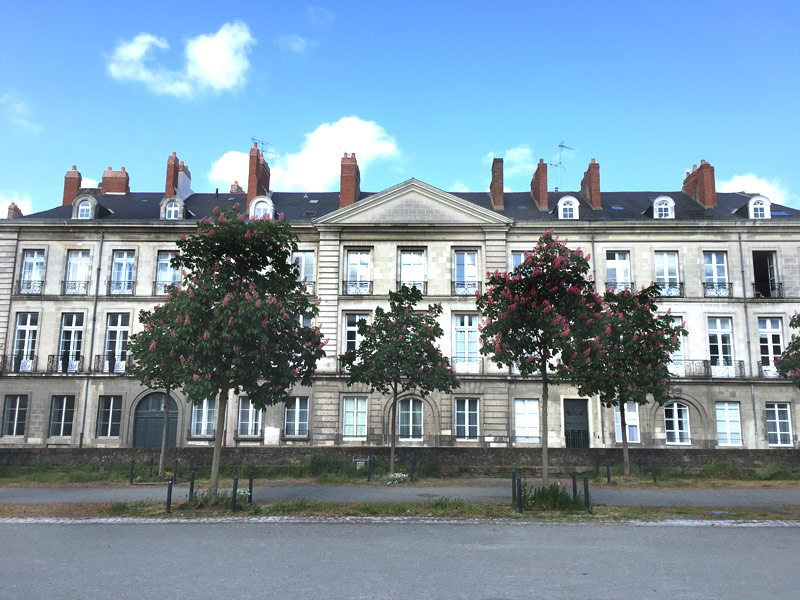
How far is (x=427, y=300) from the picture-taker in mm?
26969

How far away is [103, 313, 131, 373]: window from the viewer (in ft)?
89.3

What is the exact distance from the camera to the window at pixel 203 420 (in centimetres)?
2681

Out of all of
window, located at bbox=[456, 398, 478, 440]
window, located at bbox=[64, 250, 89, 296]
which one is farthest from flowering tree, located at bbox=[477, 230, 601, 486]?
window, located at bbox=[64, 250, 89, 296]

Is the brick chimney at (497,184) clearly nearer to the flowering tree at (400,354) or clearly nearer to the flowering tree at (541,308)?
the flowering tree at (400,354)

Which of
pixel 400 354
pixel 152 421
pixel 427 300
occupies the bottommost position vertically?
pixel 152 421

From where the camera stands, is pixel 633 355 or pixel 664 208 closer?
pixel 633 355

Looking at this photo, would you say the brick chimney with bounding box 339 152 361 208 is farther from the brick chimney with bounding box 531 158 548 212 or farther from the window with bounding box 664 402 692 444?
the window with bounding box 664 402 692 444

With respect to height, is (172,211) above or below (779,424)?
above

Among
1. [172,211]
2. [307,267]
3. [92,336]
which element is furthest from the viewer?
[172,211]

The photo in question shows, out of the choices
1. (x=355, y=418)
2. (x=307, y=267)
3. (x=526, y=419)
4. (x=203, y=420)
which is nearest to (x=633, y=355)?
(x=526, y=419)

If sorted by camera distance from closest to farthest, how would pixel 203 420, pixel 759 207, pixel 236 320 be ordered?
pixel 236 320
pixel 203 420
pixel 759 207

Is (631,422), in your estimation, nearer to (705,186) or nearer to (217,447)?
(705,186)

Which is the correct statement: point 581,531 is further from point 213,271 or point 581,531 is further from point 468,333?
point 468,333

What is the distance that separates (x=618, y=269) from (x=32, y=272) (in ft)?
82.0
